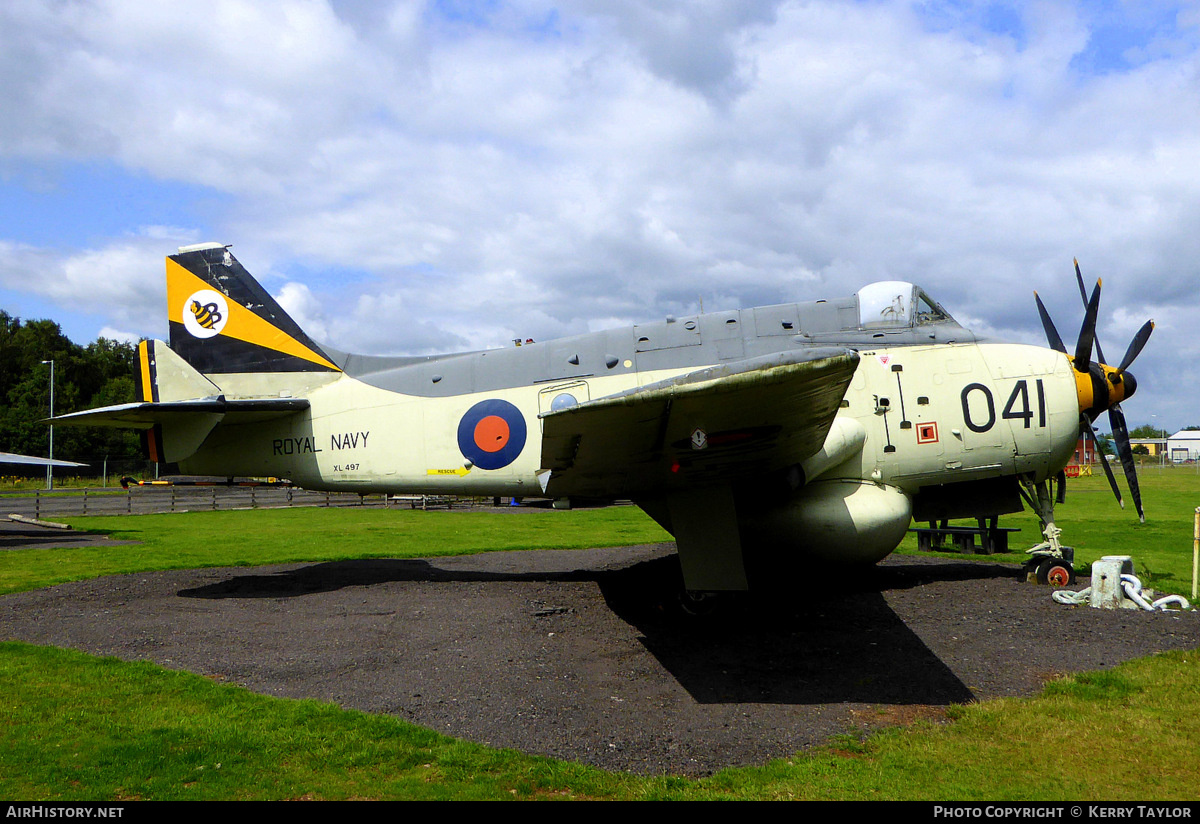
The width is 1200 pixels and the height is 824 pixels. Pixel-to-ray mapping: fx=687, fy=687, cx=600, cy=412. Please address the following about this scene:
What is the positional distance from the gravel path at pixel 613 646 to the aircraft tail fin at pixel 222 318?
3617mm

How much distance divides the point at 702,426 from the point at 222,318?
9.07m

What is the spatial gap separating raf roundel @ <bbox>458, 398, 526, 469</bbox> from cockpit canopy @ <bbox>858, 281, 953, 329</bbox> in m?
5.07

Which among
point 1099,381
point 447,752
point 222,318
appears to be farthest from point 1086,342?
point 222,318

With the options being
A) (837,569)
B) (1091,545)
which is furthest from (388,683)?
(1091,545)

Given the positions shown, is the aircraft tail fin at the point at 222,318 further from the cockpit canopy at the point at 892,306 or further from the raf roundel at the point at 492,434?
the cockpit canopy at the point at 892,306

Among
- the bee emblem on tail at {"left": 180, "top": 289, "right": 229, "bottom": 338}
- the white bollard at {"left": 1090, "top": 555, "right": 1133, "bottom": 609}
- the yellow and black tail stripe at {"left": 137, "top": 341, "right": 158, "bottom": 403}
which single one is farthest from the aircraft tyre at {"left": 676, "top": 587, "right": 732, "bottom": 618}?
the yellow and black tail stripe at {"left": 137, "top": 341, "right": 158, "bottom": 403}

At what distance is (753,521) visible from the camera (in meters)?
8.54

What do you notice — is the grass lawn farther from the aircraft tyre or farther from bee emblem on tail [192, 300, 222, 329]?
bee emblem on tail [192, 300, 222, 329]

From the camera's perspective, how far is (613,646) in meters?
7.48

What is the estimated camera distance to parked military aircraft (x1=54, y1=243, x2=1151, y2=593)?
7789 millimetres

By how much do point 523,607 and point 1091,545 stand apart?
1334 cm

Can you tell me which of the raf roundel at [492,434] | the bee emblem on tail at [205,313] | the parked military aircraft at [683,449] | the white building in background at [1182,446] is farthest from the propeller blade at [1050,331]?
the white building in background at [1182,446]

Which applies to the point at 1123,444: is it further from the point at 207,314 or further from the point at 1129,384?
the point at 207,314
